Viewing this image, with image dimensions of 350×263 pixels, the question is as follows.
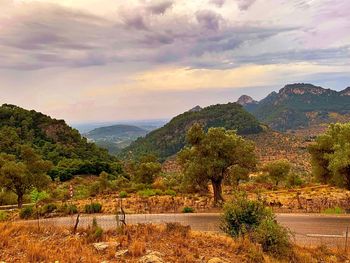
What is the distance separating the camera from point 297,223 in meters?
28.1

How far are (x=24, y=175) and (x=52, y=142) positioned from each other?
7916 centimetres

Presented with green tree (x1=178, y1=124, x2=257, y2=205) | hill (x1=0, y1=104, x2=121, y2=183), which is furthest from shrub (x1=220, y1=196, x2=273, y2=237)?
hill (x1=0, y1=104, x2=121, y2=183)

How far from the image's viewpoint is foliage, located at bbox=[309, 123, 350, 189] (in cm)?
3447

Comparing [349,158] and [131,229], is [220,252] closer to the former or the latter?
[131,229]

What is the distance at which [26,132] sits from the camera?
11369 centimetres

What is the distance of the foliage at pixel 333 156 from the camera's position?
1357 inches

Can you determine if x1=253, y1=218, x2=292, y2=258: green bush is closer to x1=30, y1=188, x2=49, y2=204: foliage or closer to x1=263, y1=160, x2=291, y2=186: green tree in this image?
x1=30, y1=188, x2=49, y2=204: foliage

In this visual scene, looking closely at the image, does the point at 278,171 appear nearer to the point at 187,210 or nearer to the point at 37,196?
the point at 187,210

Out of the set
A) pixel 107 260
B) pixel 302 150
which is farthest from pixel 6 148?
pixel 302 150

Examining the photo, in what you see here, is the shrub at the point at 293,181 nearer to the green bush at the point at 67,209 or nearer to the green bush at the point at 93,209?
the green bush at the point at 93,209

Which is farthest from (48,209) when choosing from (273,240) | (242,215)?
(273,240)

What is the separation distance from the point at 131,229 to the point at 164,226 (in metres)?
1.82

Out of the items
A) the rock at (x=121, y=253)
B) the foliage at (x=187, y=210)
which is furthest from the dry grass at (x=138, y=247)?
the foliage at (x=187, y=210)

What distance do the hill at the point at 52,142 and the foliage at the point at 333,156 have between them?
59.7 meters
